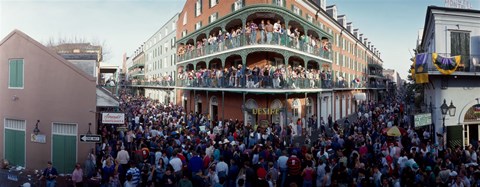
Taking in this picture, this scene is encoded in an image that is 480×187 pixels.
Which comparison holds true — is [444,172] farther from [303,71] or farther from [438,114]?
[303,71]

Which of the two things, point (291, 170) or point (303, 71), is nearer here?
point (291, 170)

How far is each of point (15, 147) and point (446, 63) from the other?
21.0m

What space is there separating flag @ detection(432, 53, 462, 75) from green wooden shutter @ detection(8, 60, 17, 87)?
20.1m

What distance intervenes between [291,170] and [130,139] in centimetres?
863

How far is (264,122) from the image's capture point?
75.7 ft

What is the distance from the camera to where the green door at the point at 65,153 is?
47.9 ft

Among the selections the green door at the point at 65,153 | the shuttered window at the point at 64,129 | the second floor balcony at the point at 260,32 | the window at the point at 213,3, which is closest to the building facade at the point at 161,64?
the window at the point at 213,3

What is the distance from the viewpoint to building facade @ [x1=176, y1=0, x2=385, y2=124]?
22.1 m

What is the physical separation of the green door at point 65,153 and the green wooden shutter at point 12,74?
391 centimetres

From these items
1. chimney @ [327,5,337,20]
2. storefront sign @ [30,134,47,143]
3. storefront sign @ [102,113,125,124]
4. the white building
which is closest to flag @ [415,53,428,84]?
the white building

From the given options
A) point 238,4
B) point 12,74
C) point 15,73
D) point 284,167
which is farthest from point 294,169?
point 238,4

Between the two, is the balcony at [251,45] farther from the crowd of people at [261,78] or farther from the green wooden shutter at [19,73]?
the green wooden shutter at [19,73]

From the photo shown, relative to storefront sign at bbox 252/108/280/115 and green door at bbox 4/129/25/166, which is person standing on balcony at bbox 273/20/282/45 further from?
green door at bbox 4/129/25/166

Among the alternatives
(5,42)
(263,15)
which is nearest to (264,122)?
(263,15)
